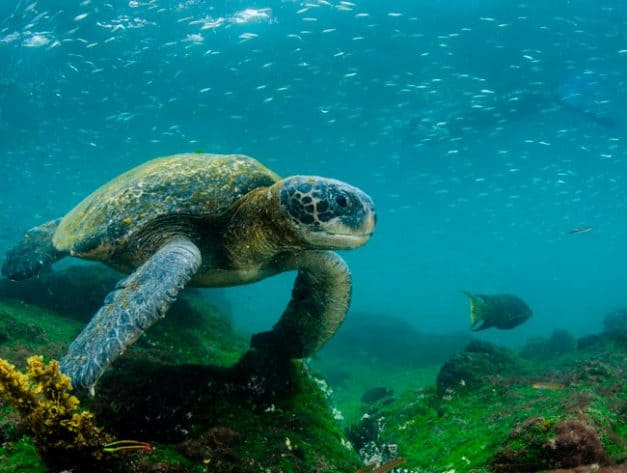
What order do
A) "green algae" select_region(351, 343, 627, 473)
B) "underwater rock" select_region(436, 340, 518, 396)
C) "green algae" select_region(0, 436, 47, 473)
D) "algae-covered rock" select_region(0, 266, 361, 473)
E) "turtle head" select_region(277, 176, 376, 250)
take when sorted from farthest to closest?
"underwater rock" select_region(436, 340, 518, 396) → "turtle head" select_region(277, 176, 376, 250) → "green algae" select_region(351, 343, 627, 473) → "algae-covered rock" select_region(0, 266, 361, 473) → "green algae" select_region(0, 436, 47, 473)

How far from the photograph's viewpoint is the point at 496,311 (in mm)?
10484

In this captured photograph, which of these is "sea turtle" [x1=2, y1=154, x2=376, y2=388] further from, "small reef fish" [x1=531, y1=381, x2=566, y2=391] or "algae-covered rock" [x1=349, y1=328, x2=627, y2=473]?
"small reef fish" [x1=531, y1=381, x2=566, y2=391]

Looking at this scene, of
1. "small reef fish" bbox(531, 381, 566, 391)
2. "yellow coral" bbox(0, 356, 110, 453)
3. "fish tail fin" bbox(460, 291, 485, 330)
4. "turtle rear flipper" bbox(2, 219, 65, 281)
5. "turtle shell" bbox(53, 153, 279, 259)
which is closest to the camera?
Result: "yellow coral" bbox(0, 356, 110, 453)

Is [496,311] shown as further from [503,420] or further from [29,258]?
[29,258]

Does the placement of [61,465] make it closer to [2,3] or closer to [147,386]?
[147,386]

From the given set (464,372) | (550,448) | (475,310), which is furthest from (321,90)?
(550,448)

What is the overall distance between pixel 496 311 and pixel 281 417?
8.69 meters

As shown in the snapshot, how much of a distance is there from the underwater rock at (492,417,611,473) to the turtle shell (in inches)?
145

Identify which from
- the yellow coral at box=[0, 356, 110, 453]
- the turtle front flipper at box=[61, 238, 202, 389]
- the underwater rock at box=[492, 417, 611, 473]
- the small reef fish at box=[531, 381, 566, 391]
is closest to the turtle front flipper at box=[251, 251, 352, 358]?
the turtle front flipper at box=[61, 238, 202, 389]

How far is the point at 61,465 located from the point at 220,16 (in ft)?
48.3

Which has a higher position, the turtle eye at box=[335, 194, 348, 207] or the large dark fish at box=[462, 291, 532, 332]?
the turtle eye at box=[335, 194, 348, 207]

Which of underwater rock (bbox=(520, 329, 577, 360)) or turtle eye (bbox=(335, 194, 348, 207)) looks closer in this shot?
turtle eye (bbox=(335, 194, 348, 207))

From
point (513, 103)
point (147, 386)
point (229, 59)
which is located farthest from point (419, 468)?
point (513, 103)

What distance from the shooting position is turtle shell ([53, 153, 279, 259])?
4.48 metres
